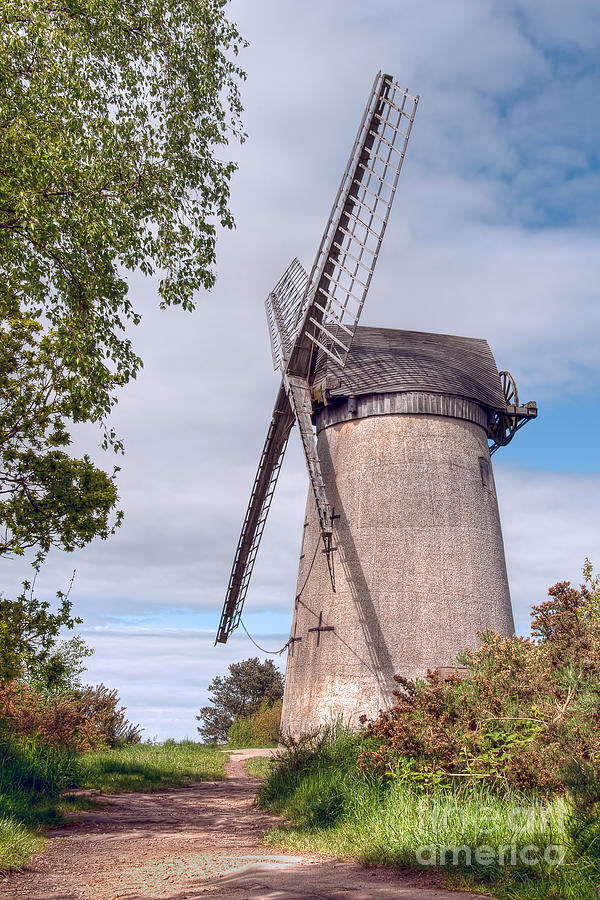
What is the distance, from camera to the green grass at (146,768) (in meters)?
13.8

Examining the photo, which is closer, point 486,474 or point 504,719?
point 504,719

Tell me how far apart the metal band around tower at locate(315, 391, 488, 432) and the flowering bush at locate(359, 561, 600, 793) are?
6111 mm

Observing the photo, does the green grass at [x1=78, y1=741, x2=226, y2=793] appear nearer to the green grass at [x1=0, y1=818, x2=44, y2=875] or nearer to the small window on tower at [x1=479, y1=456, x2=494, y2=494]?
the green grass at [x1=0, y1=818, x2=44, y2=875]

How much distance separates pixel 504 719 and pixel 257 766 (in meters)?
12.4

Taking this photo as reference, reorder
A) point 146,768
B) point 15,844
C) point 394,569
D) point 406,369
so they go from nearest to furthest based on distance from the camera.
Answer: point 15,844 < point 394,569 < point 406,369 < point 146,768

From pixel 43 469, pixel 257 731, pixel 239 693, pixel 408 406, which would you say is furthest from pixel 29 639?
pixel 239 693

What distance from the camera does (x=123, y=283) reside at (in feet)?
31.9

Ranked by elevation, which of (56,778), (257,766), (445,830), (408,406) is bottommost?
(445,830)

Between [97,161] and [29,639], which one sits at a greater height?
[97,161]

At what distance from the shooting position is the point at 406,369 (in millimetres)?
14852

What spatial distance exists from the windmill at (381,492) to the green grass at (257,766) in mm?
3296

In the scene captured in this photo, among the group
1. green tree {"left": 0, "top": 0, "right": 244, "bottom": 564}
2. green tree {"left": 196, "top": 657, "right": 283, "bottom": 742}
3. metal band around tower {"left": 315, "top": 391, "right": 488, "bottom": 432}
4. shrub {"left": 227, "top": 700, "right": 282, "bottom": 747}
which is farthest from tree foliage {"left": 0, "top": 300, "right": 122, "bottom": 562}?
green tree {"left": 196, "top": 657, "right": 283, "bottom": 742}

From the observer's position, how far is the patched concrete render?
520 inches

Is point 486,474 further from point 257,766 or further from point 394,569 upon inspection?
point 257,766
